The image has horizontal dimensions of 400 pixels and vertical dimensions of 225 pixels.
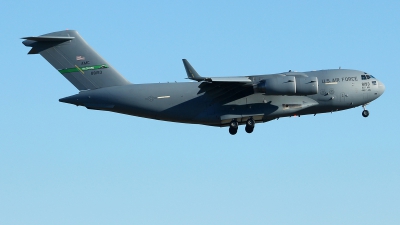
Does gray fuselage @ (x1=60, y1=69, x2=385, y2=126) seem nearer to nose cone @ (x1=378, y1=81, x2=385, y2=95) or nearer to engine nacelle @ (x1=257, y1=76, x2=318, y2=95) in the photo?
nose cone @ (x1=378, y1=81, x2=385, y2=95)

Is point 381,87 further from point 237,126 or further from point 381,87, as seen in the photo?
point 237,126

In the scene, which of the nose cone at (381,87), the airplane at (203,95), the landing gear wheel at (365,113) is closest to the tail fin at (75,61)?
the airplane at (203,95)

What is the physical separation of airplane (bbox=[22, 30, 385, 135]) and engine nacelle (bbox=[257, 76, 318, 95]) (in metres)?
0.32

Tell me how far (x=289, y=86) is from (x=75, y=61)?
7.65m

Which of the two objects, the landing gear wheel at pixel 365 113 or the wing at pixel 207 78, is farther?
the landing gear wheel at pixel 365 113

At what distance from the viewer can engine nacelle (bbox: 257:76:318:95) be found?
23391 millimetres

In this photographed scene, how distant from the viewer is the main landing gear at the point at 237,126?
24703 mm

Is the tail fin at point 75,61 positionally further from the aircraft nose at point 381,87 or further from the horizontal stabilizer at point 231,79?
the aircraft nose at point 381,87

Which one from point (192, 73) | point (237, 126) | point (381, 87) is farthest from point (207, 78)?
point (381, 87)

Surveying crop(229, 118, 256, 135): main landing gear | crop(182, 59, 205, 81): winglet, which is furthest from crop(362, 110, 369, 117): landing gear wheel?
crop(182, 59, 205, 81): winglet

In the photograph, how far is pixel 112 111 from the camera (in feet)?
81.7

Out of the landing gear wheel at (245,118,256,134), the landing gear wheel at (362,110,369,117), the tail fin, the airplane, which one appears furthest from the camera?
the landing gear wheel at (362,110,369,117)

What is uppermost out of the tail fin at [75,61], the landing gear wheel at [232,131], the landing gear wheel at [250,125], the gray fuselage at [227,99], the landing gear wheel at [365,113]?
the tail fin at [75,61]

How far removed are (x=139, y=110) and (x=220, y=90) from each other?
2.93 metres
